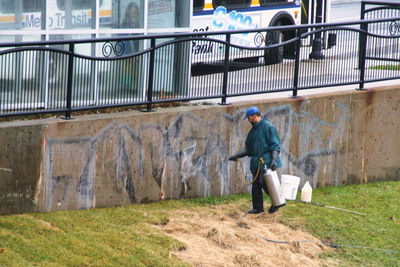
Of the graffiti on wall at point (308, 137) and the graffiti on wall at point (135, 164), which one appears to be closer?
the graffiti on wall at point (135, 164)

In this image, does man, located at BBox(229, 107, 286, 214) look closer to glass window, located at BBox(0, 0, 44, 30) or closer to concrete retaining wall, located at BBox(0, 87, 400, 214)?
concrete retaining wall, located at BBox(0, 87, 400, 214)

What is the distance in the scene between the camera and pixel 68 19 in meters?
10.5

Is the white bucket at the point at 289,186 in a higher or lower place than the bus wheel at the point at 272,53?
lower

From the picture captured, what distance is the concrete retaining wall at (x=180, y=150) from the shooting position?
890 centimetres

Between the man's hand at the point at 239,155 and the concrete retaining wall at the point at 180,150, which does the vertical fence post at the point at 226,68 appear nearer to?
the concrete retaining wall at the point at 180,150

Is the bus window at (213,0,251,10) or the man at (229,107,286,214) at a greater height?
the bus window at (213,0,251,10)

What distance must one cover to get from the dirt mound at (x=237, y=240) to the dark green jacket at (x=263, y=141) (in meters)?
0.81

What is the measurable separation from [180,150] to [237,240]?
1.78 meters

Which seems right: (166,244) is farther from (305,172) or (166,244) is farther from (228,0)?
(228,0)

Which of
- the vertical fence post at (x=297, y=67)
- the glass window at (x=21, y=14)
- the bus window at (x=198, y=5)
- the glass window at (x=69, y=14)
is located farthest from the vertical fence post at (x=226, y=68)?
the bus window at (x=198, y=5)

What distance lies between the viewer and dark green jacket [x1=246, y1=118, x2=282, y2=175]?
10008mm

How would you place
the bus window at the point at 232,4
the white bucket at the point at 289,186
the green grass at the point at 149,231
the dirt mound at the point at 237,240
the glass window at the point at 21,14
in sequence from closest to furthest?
the green grass at the point at 149,231 → the dirt mound at the point at 237,240 → the glass window at the point at 21,14 → the white bucket at the point at 289,186 → the bus window at the point at 232,4

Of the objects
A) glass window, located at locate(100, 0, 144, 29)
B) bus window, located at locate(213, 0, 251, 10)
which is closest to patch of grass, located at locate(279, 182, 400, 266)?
glass window, located at locate(100, 0, 144, 29)

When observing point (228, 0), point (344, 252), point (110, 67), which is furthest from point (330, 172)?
point (228, 0)
